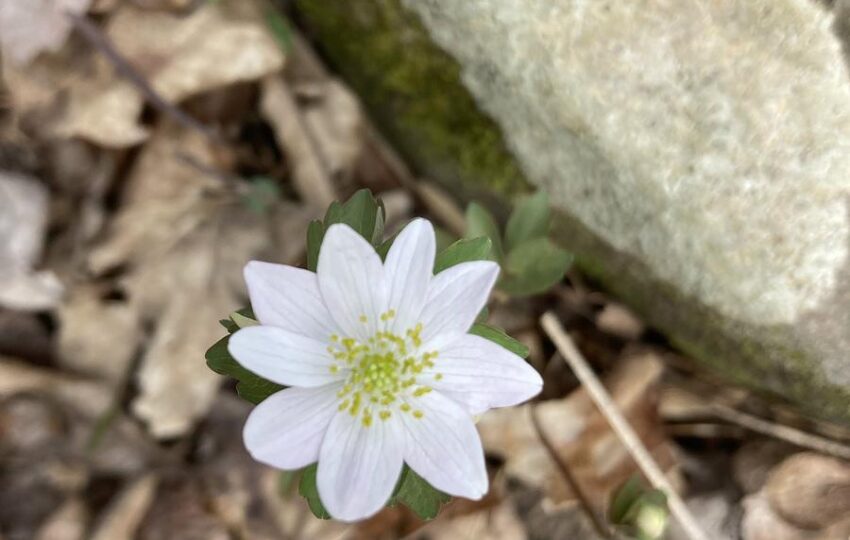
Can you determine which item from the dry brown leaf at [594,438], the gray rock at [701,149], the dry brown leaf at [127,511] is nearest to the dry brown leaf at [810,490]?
the gray rock at [701,149]

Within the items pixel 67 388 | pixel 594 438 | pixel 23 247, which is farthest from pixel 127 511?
pixel 594 438

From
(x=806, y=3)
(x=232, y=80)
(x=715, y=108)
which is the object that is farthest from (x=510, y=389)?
(x=232, y=80)

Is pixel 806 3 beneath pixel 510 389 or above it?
above

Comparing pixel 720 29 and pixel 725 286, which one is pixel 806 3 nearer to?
pixel 720 29

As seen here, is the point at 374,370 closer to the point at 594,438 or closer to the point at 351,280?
the point at 351,280

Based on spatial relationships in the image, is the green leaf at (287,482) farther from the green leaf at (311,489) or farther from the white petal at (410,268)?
the white petal at (410,268)

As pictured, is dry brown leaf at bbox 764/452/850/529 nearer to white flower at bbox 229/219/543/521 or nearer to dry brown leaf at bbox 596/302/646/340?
dry brown leaf at bbox 596/302/646/340
